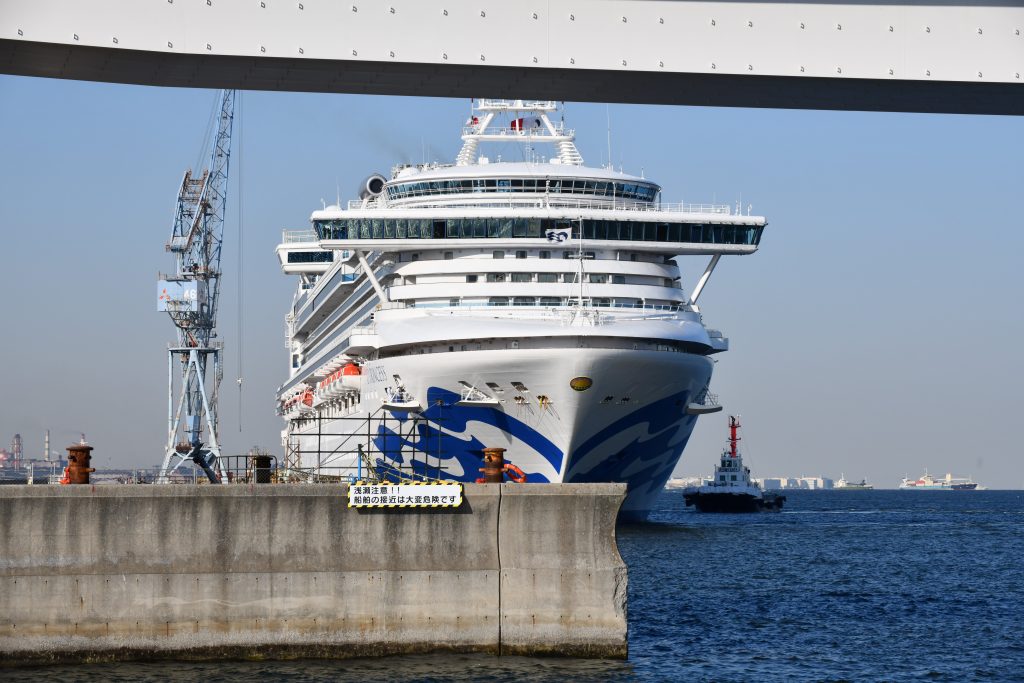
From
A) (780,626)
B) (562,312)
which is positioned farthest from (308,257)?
(780,626)

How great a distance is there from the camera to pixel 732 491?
119m

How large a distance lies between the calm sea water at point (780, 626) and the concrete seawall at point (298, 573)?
467 mm

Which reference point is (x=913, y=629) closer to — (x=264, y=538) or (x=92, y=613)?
(x=264, y=538)

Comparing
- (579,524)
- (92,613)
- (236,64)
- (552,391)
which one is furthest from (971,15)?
(552,391)

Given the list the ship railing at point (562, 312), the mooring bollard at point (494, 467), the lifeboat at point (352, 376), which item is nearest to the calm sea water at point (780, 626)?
the mooring bollard at point (494, 467)

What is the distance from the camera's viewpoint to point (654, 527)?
77188 millimetres

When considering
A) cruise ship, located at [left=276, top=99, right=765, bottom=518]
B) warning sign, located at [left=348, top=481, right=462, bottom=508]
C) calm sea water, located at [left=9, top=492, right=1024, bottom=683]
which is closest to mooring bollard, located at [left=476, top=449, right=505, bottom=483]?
warning sign, located at [left=348, top=481, right=462, bottom=508]

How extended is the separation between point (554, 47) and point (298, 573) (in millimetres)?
13757

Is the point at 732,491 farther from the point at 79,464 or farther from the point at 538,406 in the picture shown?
the point at 79,464

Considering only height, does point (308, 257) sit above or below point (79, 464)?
above

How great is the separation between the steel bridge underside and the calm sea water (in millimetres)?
12351

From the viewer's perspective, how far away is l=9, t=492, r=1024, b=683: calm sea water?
2391 cm

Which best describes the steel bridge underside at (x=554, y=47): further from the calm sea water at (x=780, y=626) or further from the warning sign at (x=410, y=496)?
the calm sea water at (x=780, y=626)

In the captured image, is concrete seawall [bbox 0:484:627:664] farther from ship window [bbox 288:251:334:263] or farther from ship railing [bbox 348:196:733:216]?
ship window [bbox 288:251:334:263]
